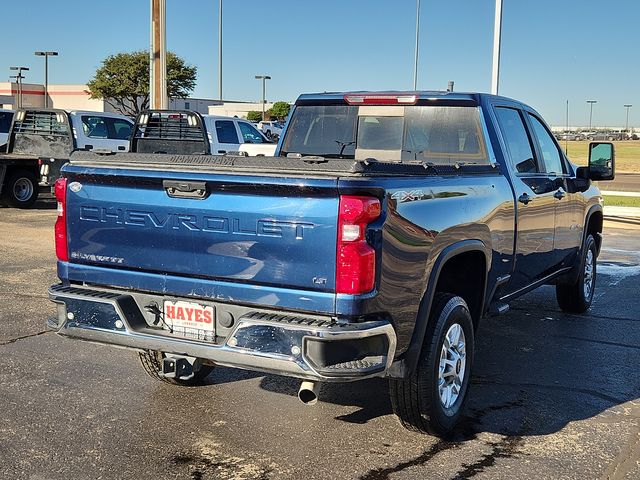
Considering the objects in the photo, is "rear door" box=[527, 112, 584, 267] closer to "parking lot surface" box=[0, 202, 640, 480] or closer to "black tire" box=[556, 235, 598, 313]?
"black tire" box=[556, 235, 598, 313]

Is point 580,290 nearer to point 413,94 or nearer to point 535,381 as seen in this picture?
point 535,381

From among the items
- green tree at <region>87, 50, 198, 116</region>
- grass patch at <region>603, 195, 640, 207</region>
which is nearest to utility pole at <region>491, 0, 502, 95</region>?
grass patch at <region>603, 195, 640, 207</region>

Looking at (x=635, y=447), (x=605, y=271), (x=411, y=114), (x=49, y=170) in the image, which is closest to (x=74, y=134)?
(x=49, y=170)

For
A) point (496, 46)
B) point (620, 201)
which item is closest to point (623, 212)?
point (620, 201)

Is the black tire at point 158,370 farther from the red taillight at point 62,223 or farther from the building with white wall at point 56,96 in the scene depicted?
the building with white wall at point 56,96

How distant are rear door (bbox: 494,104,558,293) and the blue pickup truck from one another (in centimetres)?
41

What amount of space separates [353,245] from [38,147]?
Answer: 14855 mm

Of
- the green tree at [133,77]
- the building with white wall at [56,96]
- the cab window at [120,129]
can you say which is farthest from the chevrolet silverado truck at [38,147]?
the building with white wall at [56,96]

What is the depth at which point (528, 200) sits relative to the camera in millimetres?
5945

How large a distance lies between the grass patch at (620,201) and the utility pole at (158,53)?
10894mm

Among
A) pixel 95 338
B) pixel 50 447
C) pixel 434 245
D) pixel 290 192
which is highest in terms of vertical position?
pixel 290 192

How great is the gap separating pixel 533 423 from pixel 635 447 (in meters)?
0.61

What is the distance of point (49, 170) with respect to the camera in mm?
16562

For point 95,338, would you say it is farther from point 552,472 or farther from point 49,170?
point 49,170
